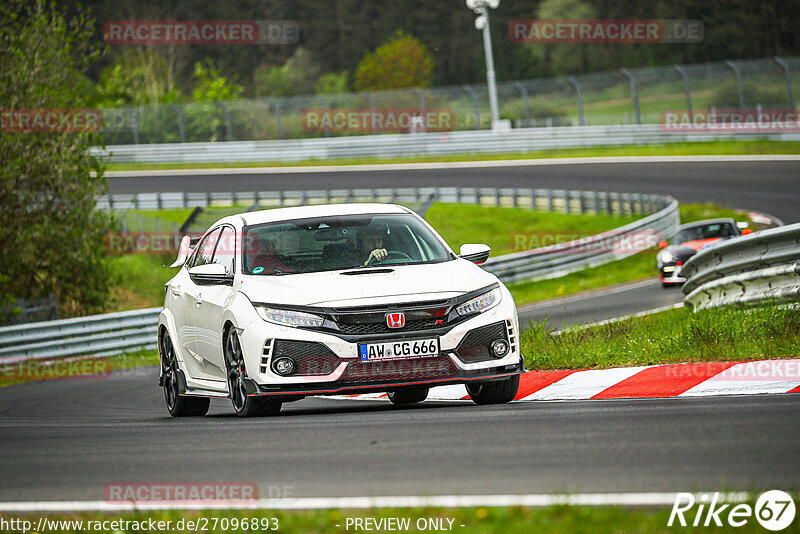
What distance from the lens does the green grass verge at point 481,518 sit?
14.3ft

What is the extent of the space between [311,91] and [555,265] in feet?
229

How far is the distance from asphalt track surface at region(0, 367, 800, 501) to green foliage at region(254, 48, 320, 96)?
87.2m

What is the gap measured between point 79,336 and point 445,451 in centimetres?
1621

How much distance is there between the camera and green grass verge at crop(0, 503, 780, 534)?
4.36 m

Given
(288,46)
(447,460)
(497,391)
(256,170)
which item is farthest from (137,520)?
(288,46)

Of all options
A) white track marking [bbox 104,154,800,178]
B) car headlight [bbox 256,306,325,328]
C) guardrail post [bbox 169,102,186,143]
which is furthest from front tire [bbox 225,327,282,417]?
guardrail post [bbox 169,102,186,143]

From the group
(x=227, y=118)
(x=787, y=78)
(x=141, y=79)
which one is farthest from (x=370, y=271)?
(x=141, y=79)

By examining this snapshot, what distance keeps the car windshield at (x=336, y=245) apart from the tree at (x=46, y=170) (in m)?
15.3

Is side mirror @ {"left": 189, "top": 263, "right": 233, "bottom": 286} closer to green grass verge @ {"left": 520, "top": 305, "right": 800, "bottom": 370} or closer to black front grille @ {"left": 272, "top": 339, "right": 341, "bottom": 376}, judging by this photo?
black front grille @ {"left": 272, "top": 339, "right": 341, "bottom": 376}

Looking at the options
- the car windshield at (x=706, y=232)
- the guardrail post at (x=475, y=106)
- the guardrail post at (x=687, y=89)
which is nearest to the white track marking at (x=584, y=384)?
the car windshield at (x=706, y=232)

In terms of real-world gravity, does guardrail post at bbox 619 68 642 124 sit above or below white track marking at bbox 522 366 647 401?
below

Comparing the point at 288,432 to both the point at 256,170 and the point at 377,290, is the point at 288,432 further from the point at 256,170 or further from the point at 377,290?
the point at 256,170

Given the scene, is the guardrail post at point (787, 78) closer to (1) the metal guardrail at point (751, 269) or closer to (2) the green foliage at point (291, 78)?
(1) the metal guardrail at point (751, 269)

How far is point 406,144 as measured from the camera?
52.3m
